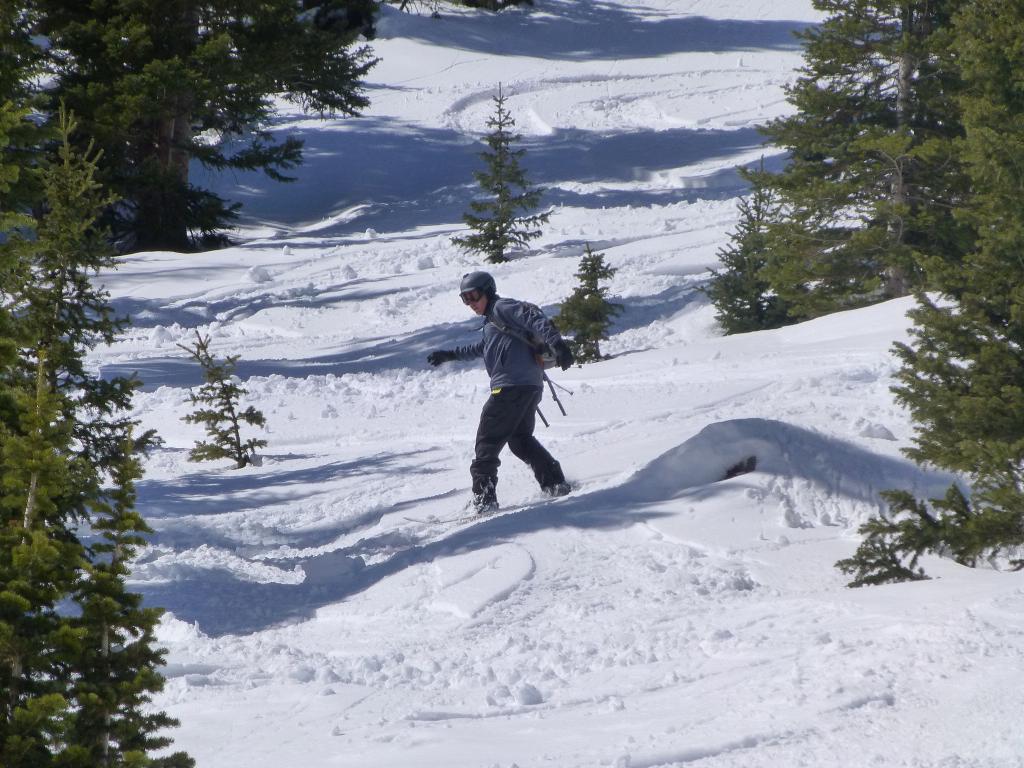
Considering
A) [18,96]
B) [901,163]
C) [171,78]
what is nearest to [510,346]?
[18,96]

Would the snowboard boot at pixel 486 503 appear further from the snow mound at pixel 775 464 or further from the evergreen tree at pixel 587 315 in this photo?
the evergreen tree at pixel 587 315

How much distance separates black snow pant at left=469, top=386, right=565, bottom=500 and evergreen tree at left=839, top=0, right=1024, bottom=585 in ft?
8.83

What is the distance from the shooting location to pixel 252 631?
22.2 feet

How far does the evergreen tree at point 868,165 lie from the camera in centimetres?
1811

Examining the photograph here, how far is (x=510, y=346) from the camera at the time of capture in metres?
8.53

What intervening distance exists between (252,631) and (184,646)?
74 centimetres

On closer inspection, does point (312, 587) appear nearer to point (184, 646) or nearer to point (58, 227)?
point (184, 646)

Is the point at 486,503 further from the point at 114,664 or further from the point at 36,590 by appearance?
the point at 36,590

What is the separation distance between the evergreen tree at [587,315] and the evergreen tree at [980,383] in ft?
33.5

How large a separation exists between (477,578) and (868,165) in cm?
1399

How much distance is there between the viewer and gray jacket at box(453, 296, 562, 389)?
838 centimetres

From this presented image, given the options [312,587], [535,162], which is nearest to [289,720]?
[312,587]

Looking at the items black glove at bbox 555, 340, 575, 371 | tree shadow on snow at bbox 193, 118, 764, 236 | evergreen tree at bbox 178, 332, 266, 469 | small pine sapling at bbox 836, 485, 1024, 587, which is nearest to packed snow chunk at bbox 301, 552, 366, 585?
black glove at bbox 555, 340, 575, 371

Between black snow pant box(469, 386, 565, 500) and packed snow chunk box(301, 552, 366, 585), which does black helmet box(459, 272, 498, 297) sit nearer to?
black snow pant box(469, 386, 565, 500)
